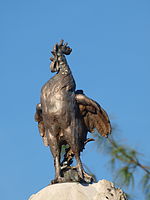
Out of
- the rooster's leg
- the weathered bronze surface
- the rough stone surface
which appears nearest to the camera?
the rough stone surface

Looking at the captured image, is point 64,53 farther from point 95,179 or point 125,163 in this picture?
point 125,163

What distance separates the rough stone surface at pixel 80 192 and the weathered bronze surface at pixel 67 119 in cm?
24

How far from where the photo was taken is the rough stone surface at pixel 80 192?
8.91m

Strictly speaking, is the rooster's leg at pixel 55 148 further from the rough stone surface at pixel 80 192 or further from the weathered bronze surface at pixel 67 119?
the rough stone surface at pixel 80 192

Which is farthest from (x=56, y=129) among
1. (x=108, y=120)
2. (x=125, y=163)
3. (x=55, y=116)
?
(x=125, y=163)

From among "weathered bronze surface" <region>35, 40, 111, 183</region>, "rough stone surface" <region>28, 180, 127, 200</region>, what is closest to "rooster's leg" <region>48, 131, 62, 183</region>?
"weathered bronze surface" <region>35, 40, 111, 183</region>

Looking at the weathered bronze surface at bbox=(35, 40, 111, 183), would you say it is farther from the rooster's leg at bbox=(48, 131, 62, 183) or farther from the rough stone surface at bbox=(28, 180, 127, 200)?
the rough stone surface at bbox=(28, 180, 127, 200)

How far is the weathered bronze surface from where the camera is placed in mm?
9570

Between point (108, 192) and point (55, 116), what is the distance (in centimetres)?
150

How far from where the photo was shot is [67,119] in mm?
9586

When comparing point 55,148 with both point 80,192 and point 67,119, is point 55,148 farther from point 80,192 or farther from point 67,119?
point 80,192

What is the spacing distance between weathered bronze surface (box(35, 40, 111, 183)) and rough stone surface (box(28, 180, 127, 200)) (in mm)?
237

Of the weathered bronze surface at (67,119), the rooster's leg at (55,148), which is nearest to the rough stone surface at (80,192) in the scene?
the weathered bronze surface at (67,119)

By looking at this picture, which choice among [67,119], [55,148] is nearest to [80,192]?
[55,148]
